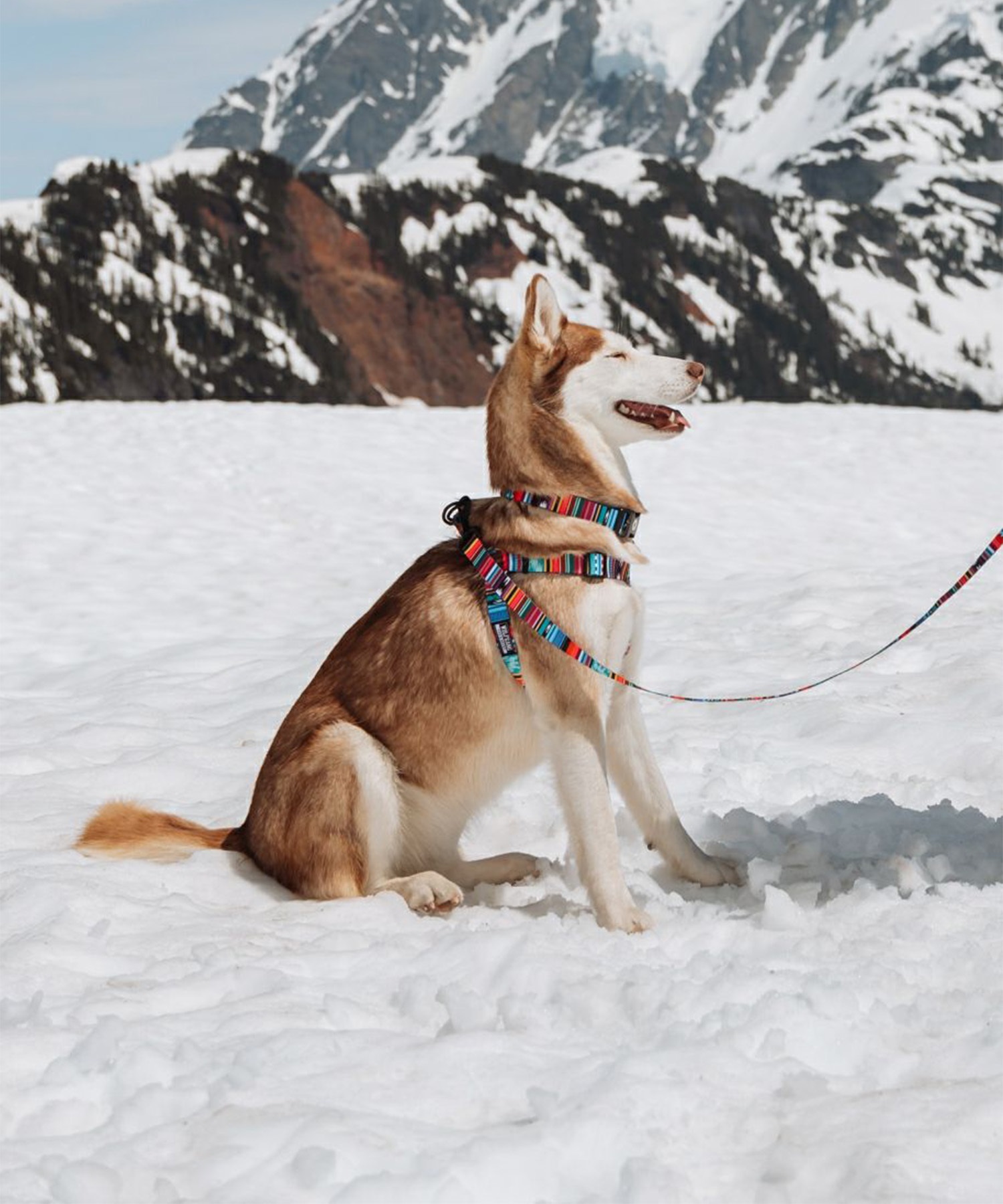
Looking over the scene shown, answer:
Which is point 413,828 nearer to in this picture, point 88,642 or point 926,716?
point 926,716

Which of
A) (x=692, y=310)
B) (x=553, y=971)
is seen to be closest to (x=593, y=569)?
(x=553, y=971)

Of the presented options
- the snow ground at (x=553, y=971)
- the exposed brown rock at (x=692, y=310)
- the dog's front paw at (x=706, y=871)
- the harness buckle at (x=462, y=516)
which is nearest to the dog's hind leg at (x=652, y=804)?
the dog's front paw at (x=706, y=871)

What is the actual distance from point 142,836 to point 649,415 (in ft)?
8.47

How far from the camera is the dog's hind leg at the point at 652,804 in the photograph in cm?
493

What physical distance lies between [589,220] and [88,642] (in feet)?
620

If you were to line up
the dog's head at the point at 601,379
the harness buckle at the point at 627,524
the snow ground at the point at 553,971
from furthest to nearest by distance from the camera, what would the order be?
the harness buckle at the point at 627,524 → the dog's head at the point at 601,379 → the snow ground at the point at 553,971

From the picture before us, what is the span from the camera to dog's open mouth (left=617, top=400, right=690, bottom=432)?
466cm

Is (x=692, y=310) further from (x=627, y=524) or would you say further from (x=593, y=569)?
(x=593, y=569)

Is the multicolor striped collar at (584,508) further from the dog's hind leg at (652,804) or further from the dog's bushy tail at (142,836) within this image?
the dog's bushy tail at (142,836)

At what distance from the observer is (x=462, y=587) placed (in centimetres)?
474

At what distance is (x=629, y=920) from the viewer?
14.3 ft

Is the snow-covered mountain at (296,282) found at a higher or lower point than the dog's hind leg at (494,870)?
higher

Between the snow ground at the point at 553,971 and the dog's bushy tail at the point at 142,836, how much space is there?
0.40ft

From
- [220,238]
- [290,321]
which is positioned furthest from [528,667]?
[220,238]
